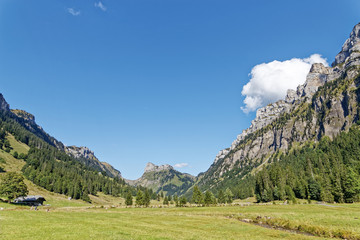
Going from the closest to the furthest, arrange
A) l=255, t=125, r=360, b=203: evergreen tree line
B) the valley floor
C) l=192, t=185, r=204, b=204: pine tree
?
the valley floor
l=255, t=125, r=360, b=203: evergreen tree line
l=192, t=185, r=204, b=204: pine tree

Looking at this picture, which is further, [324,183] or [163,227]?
[324,183]

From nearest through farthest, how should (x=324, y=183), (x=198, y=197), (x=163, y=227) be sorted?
(x=163, y=227) < (x=324, y=183) < (x=198, y=197)

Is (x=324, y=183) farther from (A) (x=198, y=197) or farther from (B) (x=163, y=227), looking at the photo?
(B) (x=163, y=227)

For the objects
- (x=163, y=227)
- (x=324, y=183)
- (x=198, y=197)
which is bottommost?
(x=163, y=227)

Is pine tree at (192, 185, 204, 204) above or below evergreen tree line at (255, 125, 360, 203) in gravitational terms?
below

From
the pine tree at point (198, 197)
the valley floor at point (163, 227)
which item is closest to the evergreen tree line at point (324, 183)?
the pine tree at point (198, 197)

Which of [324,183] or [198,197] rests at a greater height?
[324,183]

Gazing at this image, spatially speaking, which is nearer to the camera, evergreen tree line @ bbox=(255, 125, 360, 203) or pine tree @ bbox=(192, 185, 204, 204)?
evergreen tree line @ bbox=(255, 125, 360, 203)

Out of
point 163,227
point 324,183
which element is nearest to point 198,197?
point 324,183

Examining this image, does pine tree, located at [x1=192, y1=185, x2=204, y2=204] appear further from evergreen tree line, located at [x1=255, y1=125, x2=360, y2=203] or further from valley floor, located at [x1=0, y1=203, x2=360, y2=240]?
valley floor, located at [x1=0, y1=203, x2=360, y2=240]

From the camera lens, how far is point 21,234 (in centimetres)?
2373

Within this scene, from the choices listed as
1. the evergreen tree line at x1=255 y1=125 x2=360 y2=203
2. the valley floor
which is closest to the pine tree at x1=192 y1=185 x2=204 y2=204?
the evergreen tree line at x1=255 y1=125 x2=360 y2=203

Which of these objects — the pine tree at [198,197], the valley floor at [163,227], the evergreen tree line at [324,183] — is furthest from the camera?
the pine tree at [198,197]

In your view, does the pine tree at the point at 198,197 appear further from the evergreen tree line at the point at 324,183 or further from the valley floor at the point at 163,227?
the valley floor at the point at 163,227
